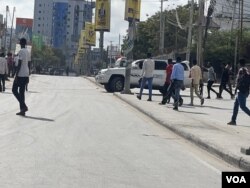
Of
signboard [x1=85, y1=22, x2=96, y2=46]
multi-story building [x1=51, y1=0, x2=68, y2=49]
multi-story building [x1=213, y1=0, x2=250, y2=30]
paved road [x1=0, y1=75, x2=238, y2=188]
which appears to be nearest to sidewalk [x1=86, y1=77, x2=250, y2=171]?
paved road [x1=0, y1=75, x2=238, y2=188]

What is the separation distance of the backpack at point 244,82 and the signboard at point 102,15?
4263 cm

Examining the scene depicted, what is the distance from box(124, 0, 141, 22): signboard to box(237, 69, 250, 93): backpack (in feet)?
52.1

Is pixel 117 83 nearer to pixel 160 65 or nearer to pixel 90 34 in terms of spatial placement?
pixel 160 65

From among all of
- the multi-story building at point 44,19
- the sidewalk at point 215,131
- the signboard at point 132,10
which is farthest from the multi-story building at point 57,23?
the sidewalk at point 215,131

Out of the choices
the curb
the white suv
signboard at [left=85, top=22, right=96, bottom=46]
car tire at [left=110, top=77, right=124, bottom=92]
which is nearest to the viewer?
the curb

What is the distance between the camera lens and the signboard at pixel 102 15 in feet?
191

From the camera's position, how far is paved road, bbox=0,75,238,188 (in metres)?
8.55

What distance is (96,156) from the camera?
34.4ft

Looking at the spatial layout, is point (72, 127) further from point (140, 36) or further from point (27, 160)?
point (140, 36)

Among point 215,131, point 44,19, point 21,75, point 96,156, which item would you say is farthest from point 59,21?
point 96,156

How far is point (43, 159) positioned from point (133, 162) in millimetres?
1441

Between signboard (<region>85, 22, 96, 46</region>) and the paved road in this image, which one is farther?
signboard (<region>85, 22, 96, 46</region>)

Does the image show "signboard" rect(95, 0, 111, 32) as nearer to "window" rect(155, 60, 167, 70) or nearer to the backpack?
"window" rect(155, 60, 167, 70)

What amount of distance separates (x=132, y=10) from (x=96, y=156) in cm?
2163
